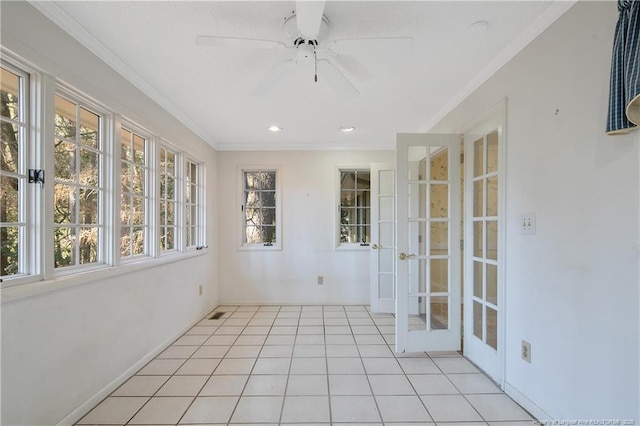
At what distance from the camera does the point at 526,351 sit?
187 centimetres

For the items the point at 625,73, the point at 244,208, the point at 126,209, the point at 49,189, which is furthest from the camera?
the point at 244,208

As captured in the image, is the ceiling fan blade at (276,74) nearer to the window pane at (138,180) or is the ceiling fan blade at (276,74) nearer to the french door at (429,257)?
the french door at (429,257)

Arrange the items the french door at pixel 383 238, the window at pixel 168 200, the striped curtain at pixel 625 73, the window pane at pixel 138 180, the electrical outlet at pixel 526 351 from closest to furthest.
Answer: the striped curtain at pixel 625 73, the electrical outlet at pixel 526 351, the window pane at pixel 138 180, the window at pixel 168 200, the french door at pixel 383 238

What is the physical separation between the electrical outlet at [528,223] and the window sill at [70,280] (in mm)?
2805

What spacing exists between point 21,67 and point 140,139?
1195 millimetres

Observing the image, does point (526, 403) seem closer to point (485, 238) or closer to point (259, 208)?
point (485, 238)

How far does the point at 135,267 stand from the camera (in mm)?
2381

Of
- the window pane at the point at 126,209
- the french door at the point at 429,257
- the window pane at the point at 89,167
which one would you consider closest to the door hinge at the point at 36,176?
the window pane at the point at 89,167

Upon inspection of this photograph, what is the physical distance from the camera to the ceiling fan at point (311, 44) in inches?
56.4

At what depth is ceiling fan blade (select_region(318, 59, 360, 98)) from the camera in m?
1.77

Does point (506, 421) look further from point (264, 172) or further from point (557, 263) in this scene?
point (264, 172)

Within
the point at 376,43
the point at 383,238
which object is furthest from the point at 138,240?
the point at 383,238

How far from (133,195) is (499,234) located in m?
2.94

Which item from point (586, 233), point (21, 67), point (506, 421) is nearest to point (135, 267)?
point (21, 67)
